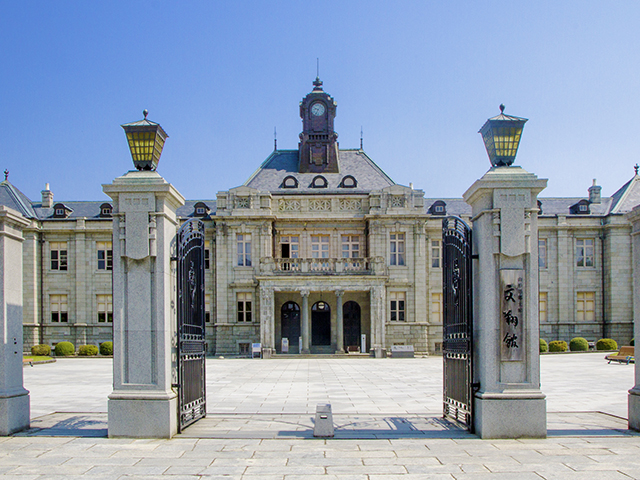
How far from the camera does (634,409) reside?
34.4 feet

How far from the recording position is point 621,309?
4112 centimetres

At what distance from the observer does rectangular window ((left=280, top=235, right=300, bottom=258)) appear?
41.0m

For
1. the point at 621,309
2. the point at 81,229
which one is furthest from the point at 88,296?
the point at 621,309

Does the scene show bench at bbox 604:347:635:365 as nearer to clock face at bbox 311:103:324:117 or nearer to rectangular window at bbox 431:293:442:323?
rectangular window at bbox 431:293:442:323

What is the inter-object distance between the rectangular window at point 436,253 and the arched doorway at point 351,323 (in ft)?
20.8

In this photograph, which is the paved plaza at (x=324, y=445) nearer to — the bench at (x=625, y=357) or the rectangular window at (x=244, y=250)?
the bench at (x=625, y=357)

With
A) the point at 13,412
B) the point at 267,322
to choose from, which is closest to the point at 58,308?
the point at 267,322

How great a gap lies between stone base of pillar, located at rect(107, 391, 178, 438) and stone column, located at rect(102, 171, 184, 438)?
0.10m

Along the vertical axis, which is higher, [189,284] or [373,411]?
[189,284]

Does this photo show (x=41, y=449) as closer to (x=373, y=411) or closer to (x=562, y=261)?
(x=373, y=411)

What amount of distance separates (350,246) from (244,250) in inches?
280

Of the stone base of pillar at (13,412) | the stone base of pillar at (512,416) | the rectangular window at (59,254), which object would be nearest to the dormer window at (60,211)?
the rectangular window at (59,254)

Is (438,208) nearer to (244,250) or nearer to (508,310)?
(244,250)

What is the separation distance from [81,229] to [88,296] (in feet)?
15.2
